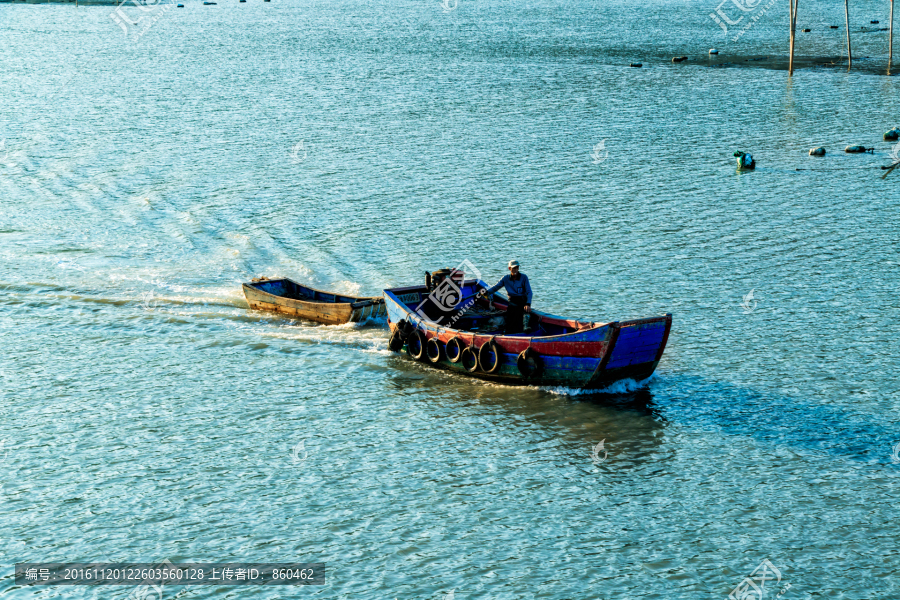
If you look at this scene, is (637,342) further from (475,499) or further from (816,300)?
(816,300)

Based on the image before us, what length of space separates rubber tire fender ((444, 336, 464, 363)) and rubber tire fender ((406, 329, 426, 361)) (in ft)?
2.83

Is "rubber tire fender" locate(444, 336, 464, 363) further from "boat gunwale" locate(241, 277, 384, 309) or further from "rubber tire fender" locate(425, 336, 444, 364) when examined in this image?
"boat gunwale" locate(241, 277, 384, 309)

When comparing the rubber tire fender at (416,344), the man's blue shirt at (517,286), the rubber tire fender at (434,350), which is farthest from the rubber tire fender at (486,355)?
the rubber tire fender at (416,344)

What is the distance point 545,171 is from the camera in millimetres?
50938

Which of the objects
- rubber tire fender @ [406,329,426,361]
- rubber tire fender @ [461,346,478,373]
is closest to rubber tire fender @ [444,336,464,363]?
rubber tire fender @ [461,346,478,373]

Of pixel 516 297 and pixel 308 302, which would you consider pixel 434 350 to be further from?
pixel 308 302

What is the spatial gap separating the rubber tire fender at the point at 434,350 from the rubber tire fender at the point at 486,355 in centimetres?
151

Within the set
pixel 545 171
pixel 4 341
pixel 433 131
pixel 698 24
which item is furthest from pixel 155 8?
pixel 4 341

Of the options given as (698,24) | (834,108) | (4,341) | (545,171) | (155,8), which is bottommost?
(4,341)

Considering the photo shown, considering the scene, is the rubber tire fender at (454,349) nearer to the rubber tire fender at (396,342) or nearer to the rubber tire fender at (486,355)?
the rubber tire fender at (486,355)

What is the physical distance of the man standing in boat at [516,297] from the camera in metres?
26.5

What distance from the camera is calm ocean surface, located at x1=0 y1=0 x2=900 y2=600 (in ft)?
63.0

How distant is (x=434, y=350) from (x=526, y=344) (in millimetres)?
3273

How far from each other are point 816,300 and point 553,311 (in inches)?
372
